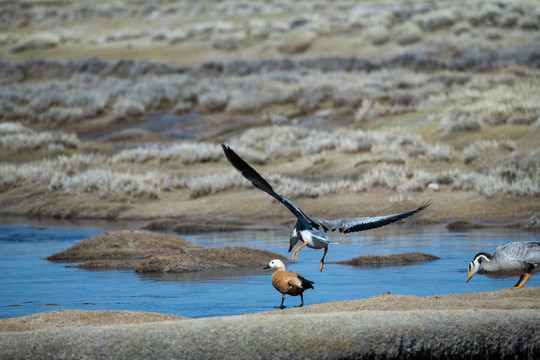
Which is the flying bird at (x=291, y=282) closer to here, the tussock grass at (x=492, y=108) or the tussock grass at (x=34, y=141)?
the tussock grass at (x=492, y=108)

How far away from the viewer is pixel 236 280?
11.2 meters

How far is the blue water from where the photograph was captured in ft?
31.4

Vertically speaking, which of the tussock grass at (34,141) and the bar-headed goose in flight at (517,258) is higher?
the tussock grass at (34,141)

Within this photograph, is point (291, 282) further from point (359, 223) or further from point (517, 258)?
point (517, 258)

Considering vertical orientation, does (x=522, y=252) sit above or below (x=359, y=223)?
below

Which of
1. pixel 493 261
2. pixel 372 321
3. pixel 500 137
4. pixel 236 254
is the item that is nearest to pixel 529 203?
pixel 500 137

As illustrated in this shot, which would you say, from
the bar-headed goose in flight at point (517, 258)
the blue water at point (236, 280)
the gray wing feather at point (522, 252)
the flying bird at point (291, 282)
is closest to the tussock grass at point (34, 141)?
the blue water at point (236, 280)

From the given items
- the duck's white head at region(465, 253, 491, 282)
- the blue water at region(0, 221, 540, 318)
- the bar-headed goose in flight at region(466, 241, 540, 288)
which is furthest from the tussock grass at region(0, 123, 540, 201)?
the bar-headed goose in flight at region(466, 241, 540, 288)

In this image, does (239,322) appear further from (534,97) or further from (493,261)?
(534,97)

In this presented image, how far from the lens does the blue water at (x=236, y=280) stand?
9.58m

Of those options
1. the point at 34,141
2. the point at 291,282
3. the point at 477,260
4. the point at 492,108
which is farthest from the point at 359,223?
the point at 34,141

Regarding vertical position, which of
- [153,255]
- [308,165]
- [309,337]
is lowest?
[153,255]

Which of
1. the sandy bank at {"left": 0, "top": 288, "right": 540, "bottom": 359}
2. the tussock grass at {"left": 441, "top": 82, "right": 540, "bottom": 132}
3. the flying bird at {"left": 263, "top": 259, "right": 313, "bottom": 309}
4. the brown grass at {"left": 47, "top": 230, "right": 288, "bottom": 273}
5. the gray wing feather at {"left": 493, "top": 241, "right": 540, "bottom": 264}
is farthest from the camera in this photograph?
the tussock grass at {"left": 441, "top": 82, "right": 540, "bottom": 132}

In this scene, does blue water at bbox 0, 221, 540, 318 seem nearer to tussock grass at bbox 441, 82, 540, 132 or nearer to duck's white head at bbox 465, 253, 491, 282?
duck's white head at bbox 465, 253, 491, 282
